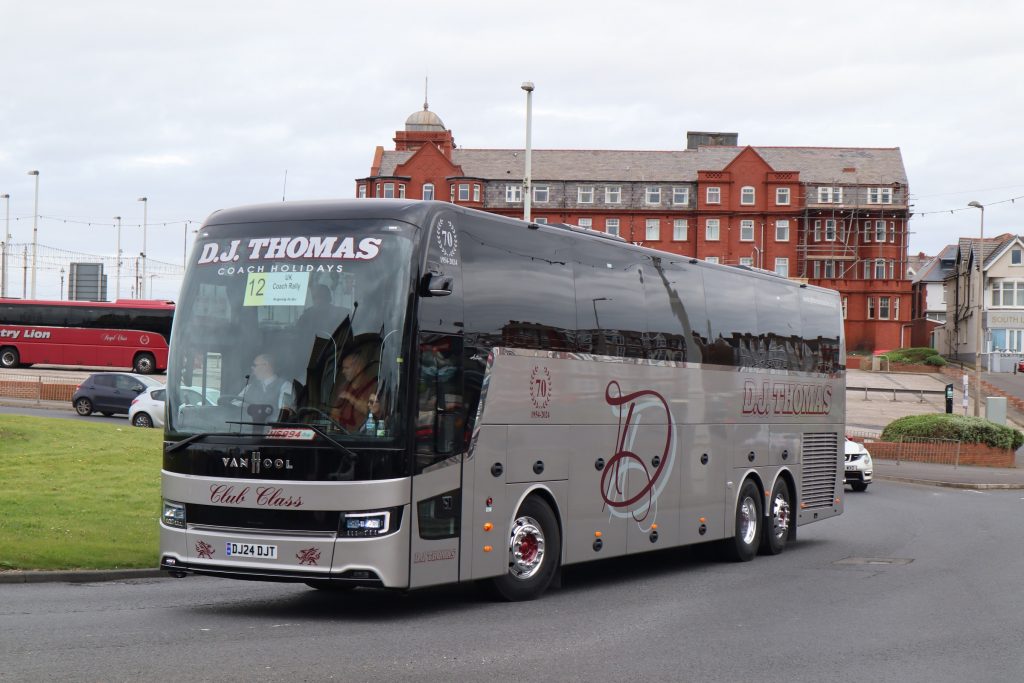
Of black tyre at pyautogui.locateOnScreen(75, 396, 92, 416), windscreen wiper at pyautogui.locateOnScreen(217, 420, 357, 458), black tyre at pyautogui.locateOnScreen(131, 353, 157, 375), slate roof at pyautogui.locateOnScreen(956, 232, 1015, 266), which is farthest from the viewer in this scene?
slate roof at pyautogui.locateOnScreen(956, 232, 1015, 266)

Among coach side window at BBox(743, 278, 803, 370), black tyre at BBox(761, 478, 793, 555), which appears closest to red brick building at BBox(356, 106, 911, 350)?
coach side window at BBox(743, 278, 803, 370)

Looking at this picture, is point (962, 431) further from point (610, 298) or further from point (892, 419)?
point (610, 298)

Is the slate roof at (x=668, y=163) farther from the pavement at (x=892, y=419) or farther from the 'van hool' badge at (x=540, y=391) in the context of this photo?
the 'van hool' badge at (x=540, y=391)

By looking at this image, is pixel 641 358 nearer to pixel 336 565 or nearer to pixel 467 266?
pixel 467 266

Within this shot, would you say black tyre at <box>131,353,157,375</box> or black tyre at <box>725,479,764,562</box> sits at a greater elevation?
black tyre at <box>131,353,157,375</box>

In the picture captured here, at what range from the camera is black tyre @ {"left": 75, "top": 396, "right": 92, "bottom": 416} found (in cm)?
4391

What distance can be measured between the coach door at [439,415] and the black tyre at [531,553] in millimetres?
1015

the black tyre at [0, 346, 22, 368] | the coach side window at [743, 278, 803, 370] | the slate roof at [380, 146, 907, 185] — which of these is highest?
Result: the slate roof at [380, 146, 907, 185]

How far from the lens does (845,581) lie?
15.1m

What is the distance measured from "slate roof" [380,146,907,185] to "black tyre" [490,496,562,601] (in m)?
90.4

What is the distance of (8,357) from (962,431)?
43167mm

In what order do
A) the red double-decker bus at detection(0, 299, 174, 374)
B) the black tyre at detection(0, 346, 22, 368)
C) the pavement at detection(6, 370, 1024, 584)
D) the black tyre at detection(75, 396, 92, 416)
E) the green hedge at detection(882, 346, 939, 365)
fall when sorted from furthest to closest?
the green hedge at detection(882, 346, 939, 365) < the black tyre at detection(0, 346, 22, 368) < the red double-decker bus at detection(0, 299, 174, 374) < the black tyre at detection(75, 396, 92, 416) < the pavement at detection(6, 370, 1024, 584)

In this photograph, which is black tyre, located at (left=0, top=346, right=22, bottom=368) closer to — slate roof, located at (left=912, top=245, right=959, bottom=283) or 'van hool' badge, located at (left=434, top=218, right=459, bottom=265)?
'van hool' badge, located at (left=434, top=218, right=459, bottom=265)

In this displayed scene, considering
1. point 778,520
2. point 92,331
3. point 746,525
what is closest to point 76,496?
point 746,525
